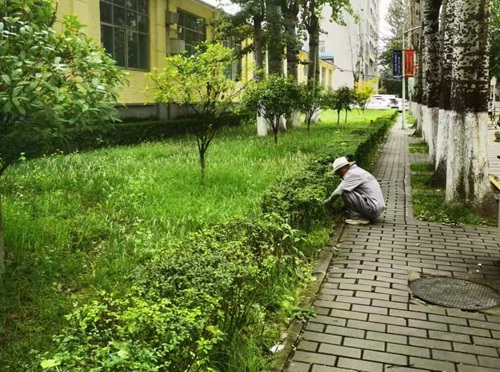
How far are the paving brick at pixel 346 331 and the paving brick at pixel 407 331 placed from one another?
0.77 feet

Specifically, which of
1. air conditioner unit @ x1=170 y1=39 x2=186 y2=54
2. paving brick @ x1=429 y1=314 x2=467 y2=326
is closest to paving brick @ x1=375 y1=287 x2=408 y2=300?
paving brick @ x1=429 y1=314 x2=467 y2=326

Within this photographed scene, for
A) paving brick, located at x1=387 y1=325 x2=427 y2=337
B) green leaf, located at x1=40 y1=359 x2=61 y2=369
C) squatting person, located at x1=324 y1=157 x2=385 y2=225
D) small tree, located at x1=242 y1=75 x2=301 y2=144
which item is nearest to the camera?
green leaf, located at x1=40 y1=359 x2=61 y2=369

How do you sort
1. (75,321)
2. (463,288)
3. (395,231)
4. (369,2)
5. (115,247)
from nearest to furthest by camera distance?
(75,321)
(463,288)
(115,247)
(395,231)
(369,2)

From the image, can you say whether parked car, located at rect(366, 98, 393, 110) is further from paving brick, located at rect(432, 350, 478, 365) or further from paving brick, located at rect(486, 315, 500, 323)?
paving brick, located at rect(432, 350, 478, 365)

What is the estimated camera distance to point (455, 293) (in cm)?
490

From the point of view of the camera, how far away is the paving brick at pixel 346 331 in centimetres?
404

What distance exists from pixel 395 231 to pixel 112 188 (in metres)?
4.02

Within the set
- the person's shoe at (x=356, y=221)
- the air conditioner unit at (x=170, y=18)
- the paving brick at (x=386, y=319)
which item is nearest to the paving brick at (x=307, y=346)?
the paving brick at (x=386, y=319)

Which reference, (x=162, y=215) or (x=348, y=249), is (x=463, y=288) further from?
(x=162, y=215)

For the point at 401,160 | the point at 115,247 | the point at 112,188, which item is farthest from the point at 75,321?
the point at 401,160

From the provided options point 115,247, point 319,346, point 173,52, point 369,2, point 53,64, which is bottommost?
point 319,346

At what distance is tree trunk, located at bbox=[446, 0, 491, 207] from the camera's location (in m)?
7.38

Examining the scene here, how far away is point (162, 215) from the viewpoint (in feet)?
21.1

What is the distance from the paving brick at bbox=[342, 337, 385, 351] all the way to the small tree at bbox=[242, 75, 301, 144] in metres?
10.3
